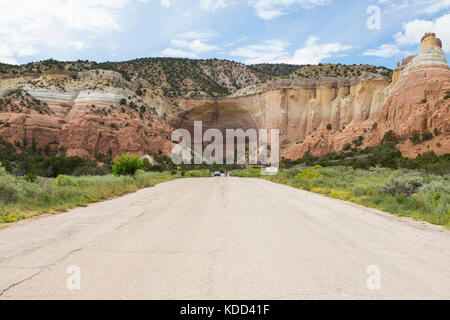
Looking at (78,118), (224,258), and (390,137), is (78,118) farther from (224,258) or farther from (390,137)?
(224,258)

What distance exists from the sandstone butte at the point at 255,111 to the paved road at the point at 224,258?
160 feet

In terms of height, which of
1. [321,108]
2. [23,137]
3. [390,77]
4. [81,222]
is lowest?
[81,222]

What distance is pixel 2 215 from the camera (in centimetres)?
869

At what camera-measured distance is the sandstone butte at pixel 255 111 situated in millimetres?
57000

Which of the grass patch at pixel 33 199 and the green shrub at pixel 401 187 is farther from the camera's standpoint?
the green shrub at pixel 401 187

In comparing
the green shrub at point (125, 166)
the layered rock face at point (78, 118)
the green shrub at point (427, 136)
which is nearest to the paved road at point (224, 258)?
the green shrub at point (125, 166)

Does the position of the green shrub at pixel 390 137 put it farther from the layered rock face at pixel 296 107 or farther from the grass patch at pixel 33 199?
the grass patch at pixel 33 199

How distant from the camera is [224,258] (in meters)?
4.87

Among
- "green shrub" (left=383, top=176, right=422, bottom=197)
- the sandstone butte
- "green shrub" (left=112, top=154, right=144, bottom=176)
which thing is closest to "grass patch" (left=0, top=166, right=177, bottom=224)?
"green shrub" (left=383, top=176, right=422, bottom=197)

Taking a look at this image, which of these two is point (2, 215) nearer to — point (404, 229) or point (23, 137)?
point (404, 229)

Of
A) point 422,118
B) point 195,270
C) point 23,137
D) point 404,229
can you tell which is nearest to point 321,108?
point 422,118

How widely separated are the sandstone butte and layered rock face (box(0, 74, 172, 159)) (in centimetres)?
19

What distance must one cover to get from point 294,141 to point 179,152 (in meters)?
29.6

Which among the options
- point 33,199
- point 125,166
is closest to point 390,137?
point 125,166
